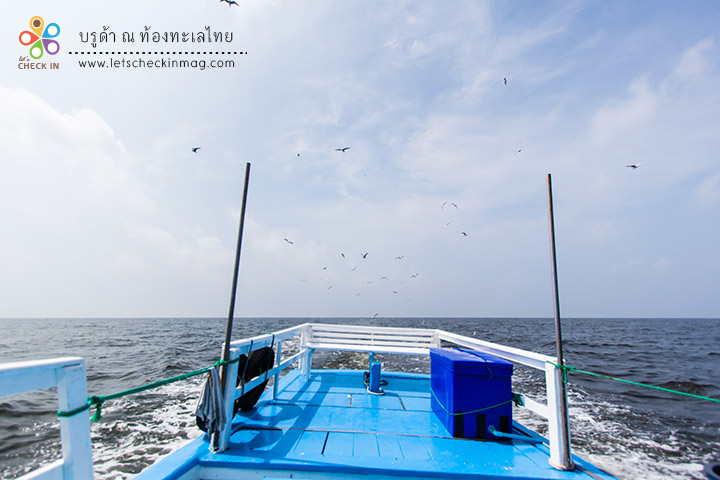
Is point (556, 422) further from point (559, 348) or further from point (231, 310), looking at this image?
point (231, 310)

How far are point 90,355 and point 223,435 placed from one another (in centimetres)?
2062

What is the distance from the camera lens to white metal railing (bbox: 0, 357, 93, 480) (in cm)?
149

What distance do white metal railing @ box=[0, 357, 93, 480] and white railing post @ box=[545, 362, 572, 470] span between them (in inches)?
148

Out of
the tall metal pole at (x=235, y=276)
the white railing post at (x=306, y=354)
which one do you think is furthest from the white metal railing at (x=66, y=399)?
the white railing post at (x=306, y=354)

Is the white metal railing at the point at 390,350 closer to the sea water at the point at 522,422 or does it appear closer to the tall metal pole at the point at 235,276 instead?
the tall metal pole at the point at 235,276

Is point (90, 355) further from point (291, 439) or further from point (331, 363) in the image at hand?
point (291, 439)

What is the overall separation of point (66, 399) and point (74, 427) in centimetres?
16

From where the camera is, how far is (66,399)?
1664 millimetres

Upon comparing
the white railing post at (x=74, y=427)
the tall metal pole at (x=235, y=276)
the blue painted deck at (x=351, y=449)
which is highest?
the tall metal pole at (x=235, y=276)

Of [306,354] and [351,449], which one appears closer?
[351,449]

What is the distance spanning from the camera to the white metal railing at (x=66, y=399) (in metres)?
1.49

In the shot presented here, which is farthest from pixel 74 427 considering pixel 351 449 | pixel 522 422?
pixel 522 422

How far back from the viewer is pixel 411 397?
19.9 feet

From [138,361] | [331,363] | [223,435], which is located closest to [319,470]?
[223,435]
